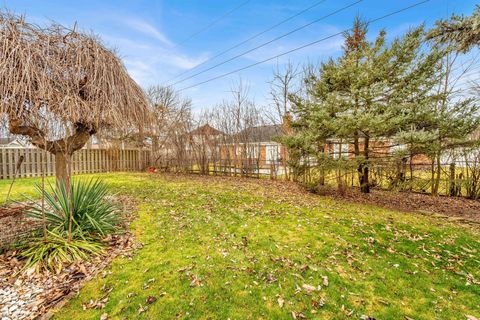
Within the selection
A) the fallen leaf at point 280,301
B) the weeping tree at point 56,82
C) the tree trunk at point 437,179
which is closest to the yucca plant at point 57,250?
the weeping tree at point 56,82

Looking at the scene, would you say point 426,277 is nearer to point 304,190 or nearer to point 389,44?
point 304,190

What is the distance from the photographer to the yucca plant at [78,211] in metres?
3.25

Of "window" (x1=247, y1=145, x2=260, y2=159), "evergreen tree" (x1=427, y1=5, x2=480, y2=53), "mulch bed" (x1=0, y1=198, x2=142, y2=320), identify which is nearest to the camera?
"mulch bed" (x1=0, y1=198, x2=142, y2=320)

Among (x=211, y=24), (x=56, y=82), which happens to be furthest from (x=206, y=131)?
(x=56, y=82)

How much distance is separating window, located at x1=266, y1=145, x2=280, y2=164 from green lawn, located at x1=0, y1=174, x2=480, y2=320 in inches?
197

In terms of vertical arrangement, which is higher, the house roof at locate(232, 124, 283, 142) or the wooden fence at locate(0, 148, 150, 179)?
the house roof at locate(232, 124, 283, 142)

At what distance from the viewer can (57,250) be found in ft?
9.26

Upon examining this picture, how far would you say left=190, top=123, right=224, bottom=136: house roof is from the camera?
1092 cm

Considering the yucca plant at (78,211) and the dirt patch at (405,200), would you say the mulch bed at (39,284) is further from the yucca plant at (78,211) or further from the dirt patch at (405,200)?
the dirt patch at (405,200)

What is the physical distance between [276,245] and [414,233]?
8.32ft

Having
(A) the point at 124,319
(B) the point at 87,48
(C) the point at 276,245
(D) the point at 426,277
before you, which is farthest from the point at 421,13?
(A) the point at 124,319

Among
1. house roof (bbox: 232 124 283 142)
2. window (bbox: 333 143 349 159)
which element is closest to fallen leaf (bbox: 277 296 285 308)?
window (bbox: 333 143 349 159)

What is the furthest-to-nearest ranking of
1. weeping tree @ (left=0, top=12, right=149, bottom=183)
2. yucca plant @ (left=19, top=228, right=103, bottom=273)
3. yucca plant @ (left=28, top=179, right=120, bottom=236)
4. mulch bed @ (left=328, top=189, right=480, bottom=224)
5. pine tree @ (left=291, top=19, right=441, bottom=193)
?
pine tree @ (left=291, top=19, right=441, bottom=193)
mulch bed @ (left=328, top=189, right=480, bottom=224)
yucca plant @ (left=28, top=179, right=120, bottom=236)
weeping tree @ (left=0, top=12, right=149, bottom=183)
yucca plant @ (left=19, top=228, right=103, bottom=273)

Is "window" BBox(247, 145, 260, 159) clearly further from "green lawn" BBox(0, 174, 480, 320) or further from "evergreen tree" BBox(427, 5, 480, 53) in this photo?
"evergreen tree" BBox(427, 5, 480, 53)
